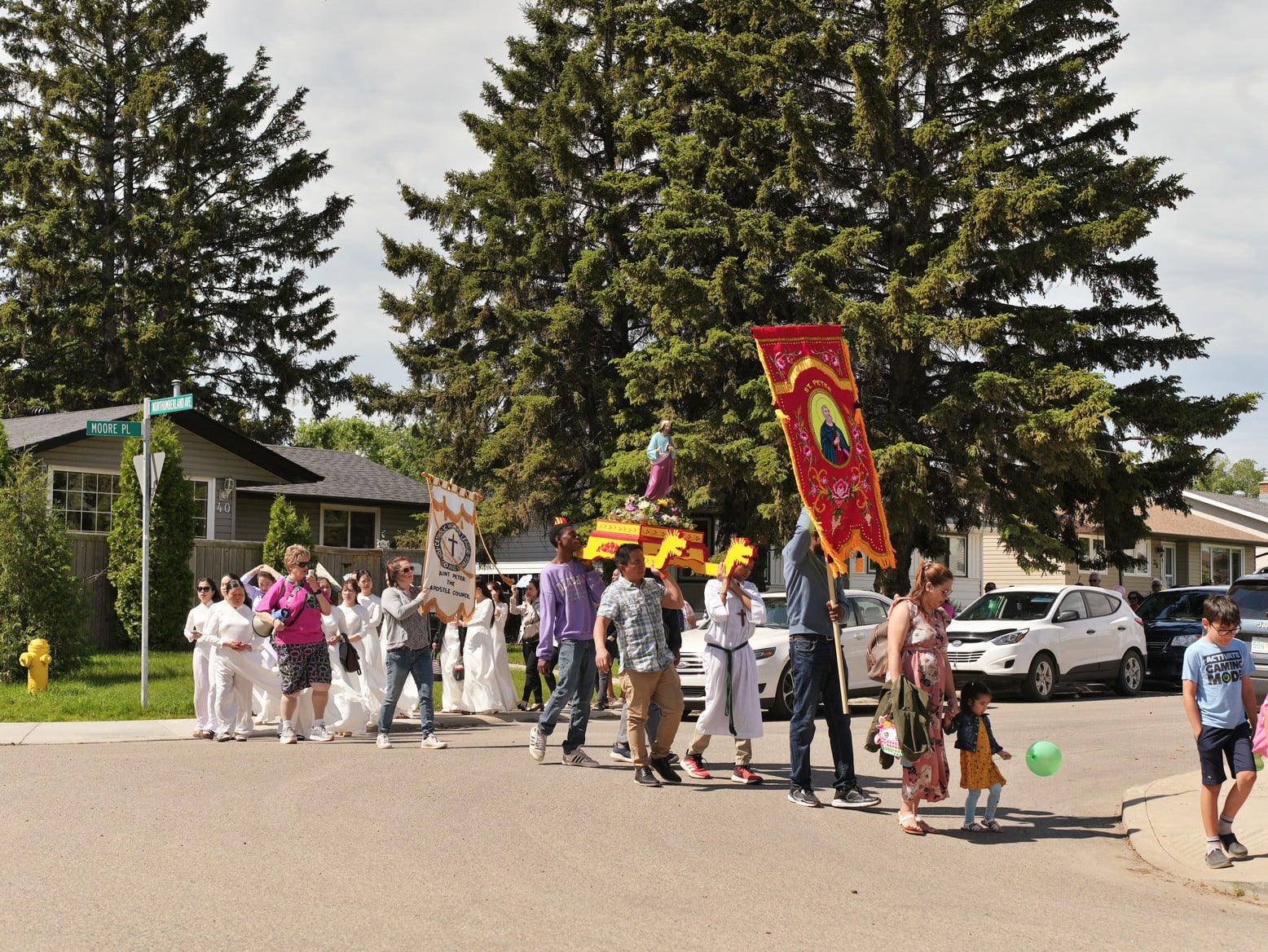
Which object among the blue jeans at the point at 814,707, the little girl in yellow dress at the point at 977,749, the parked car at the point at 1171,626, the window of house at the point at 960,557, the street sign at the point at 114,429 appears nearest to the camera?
the little girl in yellow dress at the point at 977,749

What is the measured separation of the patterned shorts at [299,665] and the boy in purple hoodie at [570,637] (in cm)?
248

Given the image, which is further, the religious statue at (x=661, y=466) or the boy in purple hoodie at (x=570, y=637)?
the religious statue at (x=661, y=466)

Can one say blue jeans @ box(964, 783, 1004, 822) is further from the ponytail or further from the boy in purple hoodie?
the boy in purple hoodie

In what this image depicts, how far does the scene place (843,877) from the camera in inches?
265

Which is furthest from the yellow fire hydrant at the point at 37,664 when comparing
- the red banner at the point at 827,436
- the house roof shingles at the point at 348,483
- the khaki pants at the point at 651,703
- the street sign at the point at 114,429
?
the house roof shingles at the point at 348,483

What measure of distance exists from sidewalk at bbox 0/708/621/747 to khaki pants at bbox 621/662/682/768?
4.67m

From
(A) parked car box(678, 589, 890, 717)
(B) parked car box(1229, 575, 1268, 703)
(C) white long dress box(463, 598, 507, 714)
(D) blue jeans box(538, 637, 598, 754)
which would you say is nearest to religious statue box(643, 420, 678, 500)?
(A) parked car box(678, 589, 890, 717)

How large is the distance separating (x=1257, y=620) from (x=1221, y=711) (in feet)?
36.5

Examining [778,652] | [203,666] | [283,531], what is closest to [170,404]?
[203,666]

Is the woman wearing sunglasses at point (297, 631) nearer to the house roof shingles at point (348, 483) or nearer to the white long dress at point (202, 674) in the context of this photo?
the white long dress at point (202, 674)

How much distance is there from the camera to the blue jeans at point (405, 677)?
11.8 meters

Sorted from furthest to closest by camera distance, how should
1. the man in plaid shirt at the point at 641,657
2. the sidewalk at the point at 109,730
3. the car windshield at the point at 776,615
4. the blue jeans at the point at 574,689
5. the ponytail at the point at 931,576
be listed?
the car windshield at the point at 776,615 < the sidewalk at the point at 109,730 < the blue jeans at the point at 574,689 < the man in plaid shirt at the point at 641,657 < the ponytail at the point at 931,576

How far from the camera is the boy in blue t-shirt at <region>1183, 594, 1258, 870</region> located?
279 inches

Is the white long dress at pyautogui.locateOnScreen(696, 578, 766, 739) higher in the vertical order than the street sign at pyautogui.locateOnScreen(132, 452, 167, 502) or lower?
lower
